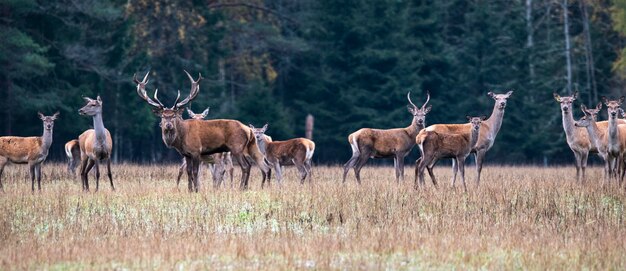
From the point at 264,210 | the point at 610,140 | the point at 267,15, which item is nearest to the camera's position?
the point at 264,210

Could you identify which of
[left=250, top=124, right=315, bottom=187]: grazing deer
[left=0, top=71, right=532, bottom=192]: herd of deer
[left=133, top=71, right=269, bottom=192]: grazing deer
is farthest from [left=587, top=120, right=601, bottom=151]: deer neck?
[left=133, top=71, right=269, bottom=192]: grazing deer

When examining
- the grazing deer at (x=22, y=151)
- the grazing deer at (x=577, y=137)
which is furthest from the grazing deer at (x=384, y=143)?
the grazing deer at (x=22, y=151)

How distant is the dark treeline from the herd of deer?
14.9 metres

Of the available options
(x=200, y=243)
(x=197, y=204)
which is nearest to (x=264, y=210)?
(x=197, y=204)

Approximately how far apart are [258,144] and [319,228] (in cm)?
738

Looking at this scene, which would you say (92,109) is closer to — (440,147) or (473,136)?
(440,147)

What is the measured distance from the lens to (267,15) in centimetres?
4212

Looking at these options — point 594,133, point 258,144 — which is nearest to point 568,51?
point 594,133

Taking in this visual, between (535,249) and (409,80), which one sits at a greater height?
(409,80)

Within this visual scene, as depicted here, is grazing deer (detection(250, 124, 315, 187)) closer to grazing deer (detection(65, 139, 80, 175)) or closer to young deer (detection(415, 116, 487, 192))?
young deer (detection(415, 116, 487, 192))

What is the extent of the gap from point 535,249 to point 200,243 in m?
2.95

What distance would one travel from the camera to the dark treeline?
35.0 meters

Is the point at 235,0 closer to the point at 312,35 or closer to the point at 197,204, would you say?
the point at 312,35

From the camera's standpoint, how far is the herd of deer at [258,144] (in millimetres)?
16094
